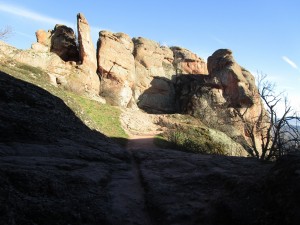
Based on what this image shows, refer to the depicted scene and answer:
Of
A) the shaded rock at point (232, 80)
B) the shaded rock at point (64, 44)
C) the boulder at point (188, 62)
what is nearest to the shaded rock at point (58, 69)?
the shaded rock at point (64, 44)

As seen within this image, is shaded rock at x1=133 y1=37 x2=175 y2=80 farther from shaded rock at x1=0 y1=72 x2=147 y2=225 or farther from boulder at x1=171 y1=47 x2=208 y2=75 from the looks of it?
shaded rock at x1=0 y1=72 x2=147 y2=225

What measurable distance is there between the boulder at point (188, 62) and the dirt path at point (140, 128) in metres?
20.5

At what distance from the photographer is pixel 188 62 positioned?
5059 cm

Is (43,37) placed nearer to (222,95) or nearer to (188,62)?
(222,95)

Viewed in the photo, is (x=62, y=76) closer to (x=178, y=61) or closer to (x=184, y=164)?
(x=178, y=61)

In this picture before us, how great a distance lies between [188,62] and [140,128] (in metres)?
25.9

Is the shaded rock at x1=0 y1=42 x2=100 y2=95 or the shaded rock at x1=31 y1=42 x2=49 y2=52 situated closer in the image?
the shaded rock at x1=0 y1=42 x2=100 y2=95

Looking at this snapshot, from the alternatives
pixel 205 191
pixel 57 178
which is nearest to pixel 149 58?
pixel 205 191

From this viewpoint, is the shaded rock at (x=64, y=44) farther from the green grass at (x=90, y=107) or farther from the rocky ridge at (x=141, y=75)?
the green grass at (x=90, y=107)

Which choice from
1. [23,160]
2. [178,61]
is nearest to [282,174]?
[23,160]

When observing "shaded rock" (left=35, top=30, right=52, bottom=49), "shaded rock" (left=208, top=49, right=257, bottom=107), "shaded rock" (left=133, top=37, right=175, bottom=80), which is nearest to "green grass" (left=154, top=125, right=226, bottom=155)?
"shaded rock" (left=208, top=49, right=257, bottom=107)

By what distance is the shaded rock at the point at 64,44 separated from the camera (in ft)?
117

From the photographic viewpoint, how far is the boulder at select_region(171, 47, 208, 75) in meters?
49.8

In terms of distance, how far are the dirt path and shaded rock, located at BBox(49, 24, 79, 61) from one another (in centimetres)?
1109
